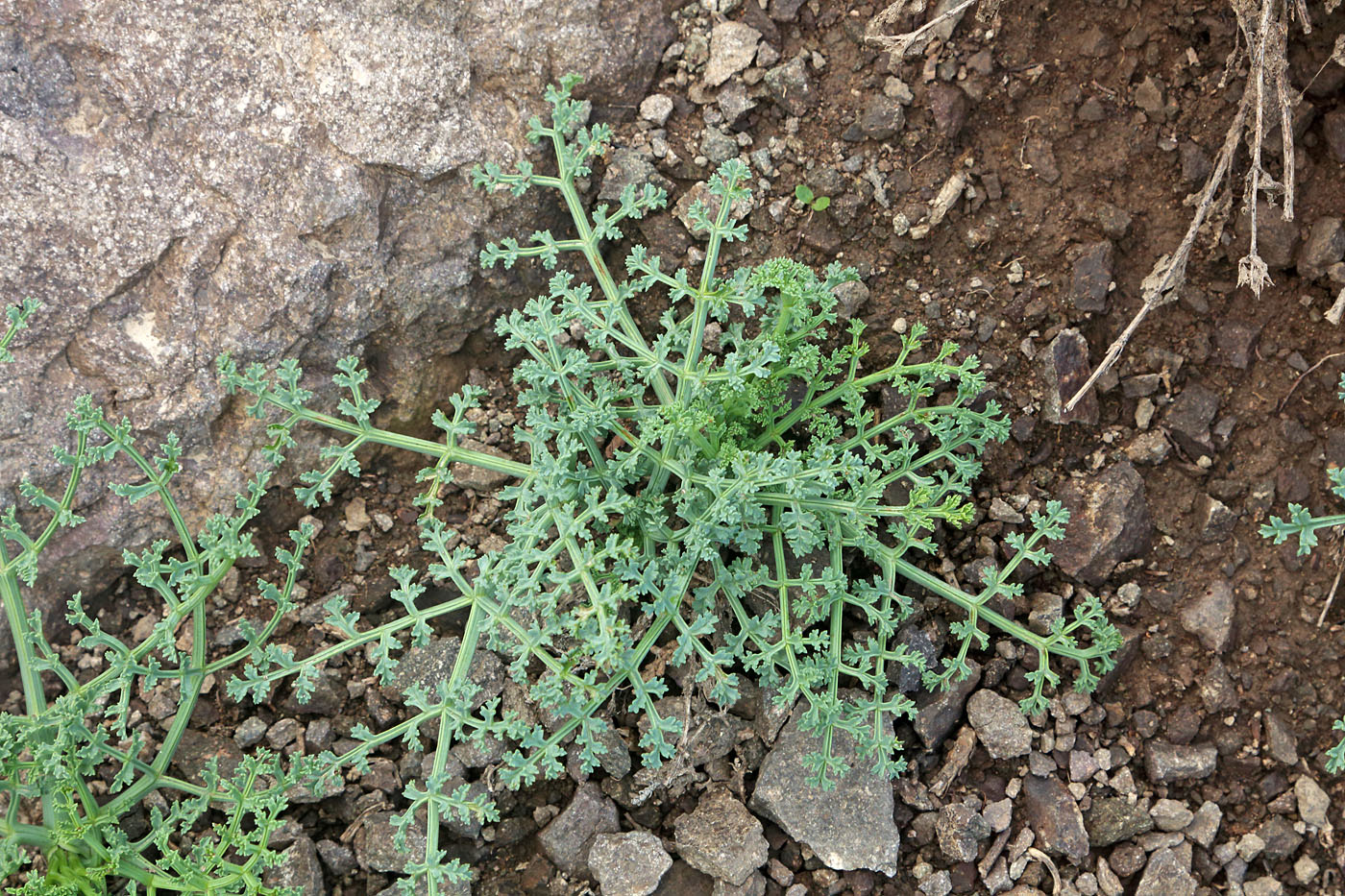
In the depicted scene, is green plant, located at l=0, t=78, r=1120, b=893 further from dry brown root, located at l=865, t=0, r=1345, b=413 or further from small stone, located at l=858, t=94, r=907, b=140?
dry brown root, located at l=865, t=0, r=1345, b=413

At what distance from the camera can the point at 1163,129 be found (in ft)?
12.7

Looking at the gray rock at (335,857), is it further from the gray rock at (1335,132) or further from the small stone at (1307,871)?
the gray rock at (1335,132)

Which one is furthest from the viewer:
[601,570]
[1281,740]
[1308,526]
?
[1281,740]

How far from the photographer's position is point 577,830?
11.8 feet

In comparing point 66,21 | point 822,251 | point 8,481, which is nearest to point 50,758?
point 8,481

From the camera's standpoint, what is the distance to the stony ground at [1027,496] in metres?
3.58

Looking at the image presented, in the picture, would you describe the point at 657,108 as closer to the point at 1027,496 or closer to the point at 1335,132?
the point at 1027,496

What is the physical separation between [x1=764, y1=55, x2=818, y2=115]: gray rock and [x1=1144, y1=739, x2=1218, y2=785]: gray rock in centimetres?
271

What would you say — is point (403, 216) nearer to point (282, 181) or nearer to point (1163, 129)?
point (282, 181)

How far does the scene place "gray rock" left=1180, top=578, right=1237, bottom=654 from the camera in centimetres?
369

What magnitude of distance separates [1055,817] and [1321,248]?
2238 millimetres

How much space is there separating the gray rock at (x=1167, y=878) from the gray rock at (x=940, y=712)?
781mm

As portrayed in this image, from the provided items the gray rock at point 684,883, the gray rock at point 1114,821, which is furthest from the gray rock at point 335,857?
the gray rock at point 1114,821

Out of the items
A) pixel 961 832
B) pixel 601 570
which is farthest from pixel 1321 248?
pixel 601 570
